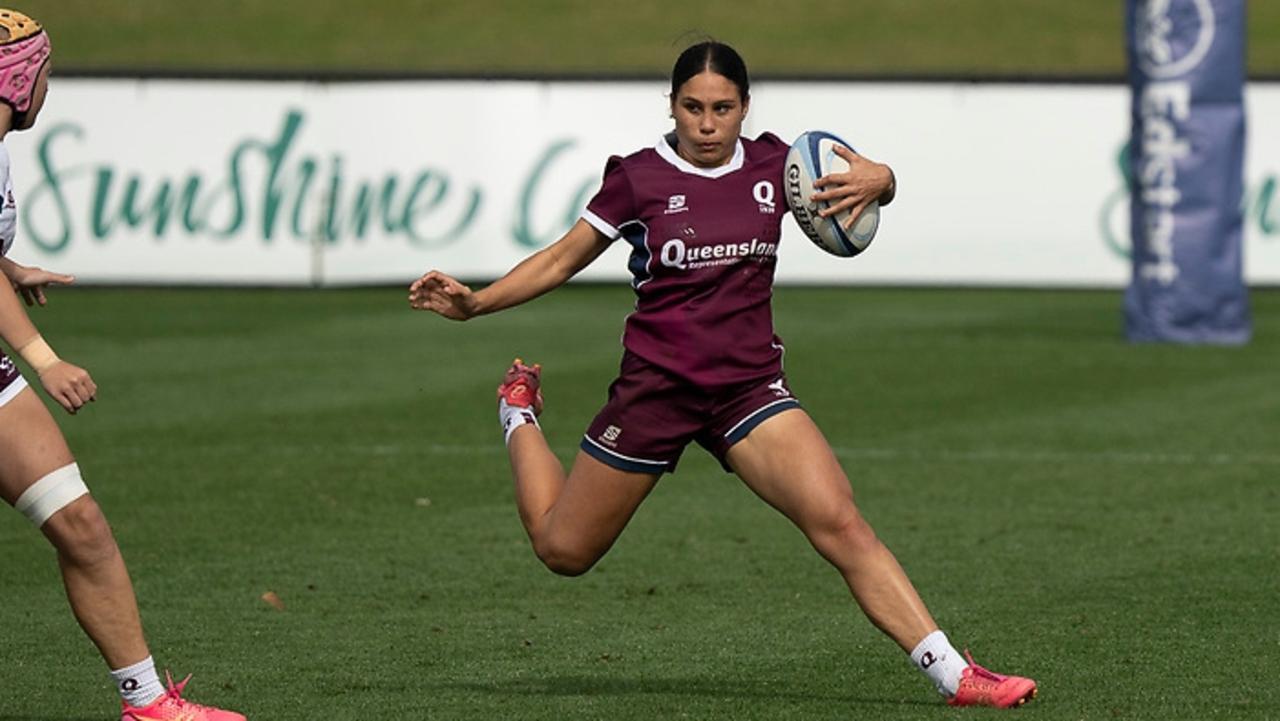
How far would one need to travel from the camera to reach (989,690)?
7.28 meters

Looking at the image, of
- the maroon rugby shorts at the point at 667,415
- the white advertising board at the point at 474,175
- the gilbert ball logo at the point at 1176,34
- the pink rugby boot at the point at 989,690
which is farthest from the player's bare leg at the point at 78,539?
the white advertising board at the point at 474,175

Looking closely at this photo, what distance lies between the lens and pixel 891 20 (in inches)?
1337

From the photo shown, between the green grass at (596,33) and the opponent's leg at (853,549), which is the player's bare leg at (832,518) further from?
the green grass at (596,33)

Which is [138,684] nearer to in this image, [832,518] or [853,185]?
[832,518]

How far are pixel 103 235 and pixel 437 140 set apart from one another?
3.39 meters

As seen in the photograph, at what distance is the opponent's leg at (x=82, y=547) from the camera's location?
6797mm

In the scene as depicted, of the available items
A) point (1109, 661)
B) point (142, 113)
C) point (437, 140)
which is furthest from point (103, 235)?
point (1109, 661)

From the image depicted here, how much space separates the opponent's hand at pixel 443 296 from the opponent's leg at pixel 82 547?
118cm

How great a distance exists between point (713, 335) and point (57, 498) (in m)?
2.01

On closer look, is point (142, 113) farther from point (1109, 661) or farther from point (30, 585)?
point (1109, 661)

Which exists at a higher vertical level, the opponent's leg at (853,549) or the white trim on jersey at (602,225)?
the white trim on jersey at (602,225)

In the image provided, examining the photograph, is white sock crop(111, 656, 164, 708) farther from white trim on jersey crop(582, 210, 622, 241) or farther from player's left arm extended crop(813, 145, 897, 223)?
player's left arm extended crop(813, 145, 897, 223)

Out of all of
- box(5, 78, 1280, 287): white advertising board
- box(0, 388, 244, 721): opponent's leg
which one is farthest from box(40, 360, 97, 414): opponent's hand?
box(5, 78, 1280, 287): white advertising board

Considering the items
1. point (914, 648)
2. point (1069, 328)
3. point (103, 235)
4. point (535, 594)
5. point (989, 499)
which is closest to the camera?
point (914, 648)
